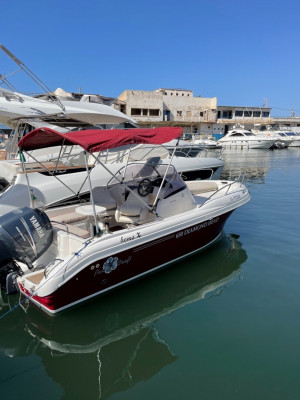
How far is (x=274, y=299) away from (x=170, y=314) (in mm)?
1646

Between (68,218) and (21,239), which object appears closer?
(21,239)

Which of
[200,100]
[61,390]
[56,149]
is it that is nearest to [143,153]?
[56,149]

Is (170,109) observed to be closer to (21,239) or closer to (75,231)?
(75,231)

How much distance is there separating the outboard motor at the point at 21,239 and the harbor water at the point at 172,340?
0.76 meters

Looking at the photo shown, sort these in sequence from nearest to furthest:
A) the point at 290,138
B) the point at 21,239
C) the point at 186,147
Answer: the point at 21,239 < the point at 186,147 < the point at 290,138

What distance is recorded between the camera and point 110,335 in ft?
12.9

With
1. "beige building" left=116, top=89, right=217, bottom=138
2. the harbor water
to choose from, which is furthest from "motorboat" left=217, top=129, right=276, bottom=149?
the harbor water

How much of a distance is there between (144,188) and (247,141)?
35.7 meters

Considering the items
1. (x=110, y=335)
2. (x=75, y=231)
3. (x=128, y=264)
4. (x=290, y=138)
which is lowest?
(x=110, y=335)

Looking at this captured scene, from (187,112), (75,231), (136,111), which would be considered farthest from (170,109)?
(75,231)

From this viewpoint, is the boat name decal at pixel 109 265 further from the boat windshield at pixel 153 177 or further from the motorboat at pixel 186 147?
the motorboat at pixel 186 147

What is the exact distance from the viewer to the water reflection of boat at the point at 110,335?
3.29 metres

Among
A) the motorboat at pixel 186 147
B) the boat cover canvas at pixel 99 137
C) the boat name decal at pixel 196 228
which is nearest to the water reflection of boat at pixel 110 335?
the boat name decal at pixel 196 228

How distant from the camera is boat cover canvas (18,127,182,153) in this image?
4.06 meters
